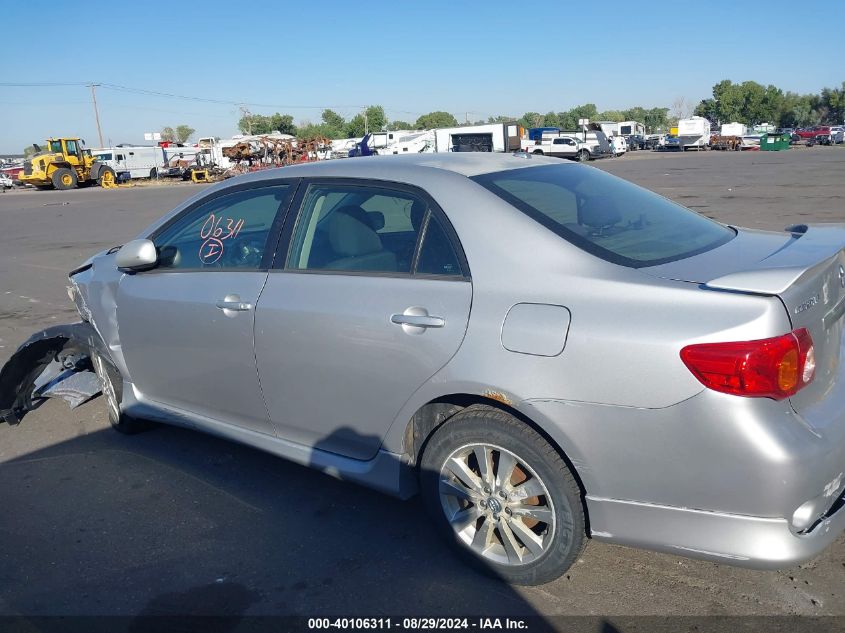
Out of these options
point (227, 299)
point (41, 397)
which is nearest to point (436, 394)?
point (227, 299)

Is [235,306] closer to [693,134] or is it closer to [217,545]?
[217,545]

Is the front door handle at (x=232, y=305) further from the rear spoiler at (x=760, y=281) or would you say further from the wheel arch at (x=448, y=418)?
the rear spoiler at (x=760, y=281)

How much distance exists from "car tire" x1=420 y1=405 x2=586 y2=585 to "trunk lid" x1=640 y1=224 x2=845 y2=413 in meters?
0.80

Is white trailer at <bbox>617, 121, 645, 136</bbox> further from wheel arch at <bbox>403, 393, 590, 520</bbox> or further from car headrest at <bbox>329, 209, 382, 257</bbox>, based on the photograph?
wheel arch at <bbox>403, 393, 590, 520</bbox>

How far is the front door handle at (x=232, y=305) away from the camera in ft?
11.4

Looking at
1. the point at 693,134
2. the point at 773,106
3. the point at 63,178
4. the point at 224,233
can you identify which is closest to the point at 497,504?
the point at 224,233

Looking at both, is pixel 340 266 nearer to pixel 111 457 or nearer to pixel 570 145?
pixel 111 457

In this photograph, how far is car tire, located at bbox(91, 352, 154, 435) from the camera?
4531mm

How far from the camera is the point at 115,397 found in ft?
15.0

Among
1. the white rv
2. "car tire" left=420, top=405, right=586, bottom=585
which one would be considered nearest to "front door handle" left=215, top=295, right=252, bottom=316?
"car tire" left=420, top=405, right=586, bottom=585

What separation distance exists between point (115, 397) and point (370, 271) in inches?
91.4

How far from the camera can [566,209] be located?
3.12m

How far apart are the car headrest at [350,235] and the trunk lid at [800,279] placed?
131cm

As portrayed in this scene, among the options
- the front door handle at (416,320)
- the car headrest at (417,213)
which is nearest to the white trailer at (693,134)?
the car headrest at (417,213)
